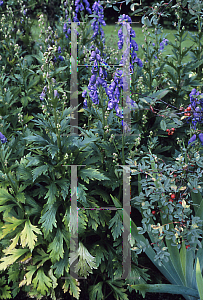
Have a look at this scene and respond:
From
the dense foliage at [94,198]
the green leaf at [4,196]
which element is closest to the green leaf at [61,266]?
the dense foliage at [94,198]

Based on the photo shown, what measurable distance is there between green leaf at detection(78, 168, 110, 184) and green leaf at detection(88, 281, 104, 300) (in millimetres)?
915

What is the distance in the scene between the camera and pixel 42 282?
7.15 ft

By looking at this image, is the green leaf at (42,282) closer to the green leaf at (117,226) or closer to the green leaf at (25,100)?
the green leaf at (117,226)

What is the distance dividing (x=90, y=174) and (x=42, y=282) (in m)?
0.91

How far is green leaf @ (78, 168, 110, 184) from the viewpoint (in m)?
2.07

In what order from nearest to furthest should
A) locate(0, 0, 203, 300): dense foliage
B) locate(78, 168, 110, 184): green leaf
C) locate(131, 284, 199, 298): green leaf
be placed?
locate(131, 284, 199, 298): green leaf < locate(0, 0, 203, 300): dense foliage < locate(78, 168, 110, 184): green leaf

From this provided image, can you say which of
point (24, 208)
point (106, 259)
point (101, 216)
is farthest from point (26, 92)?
point (106, 259)

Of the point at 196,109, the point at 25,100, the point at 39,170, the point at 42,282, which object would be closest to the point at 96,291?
the point at 42,282

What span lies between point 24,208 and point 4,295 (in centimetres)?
76

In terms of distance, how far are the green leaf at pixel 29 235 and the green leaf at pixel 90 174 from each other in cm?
54

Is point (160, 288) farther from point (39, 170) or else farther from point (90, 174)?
point (39, 170)

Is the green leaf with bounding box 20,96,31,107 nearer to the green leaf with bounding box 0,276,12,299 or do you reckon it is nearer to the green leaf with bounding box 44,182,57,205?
the green leaf with bounding box 44,182,57,205

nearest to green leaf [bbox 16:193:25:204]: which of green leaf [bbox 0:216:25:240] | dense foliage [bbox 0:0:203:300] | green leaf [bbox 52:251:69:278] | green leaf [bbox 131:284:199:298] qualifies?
dense foliage [bbox 0:0:203:300]

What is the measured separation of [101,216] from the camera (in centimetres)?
224
